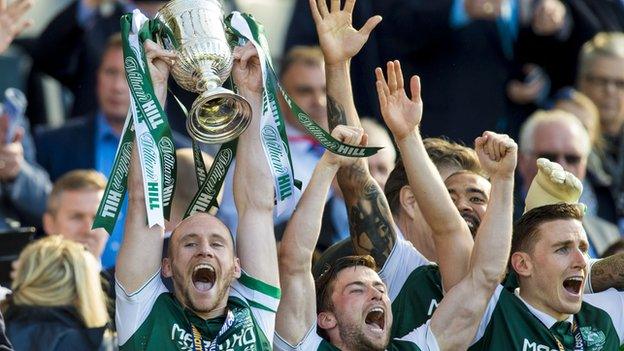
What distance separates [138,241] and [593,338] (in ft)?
6.62

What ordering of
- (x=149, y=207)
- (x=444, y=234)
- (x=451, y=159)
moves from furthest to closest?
(x=451, y=159), (x=444, y=234), (x=149, y=207)

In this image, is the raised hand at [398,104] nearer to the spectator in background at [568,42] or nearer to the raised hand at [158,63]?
the raised hand at [158,63]

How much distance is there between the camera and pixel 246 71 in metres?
7.76

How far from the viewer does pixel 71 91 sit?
38.3ft

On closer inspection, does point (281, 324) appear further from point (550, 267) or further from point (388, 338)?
point (550, 267)

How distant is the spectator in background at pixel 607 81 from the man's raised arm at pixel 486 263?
4124 mm

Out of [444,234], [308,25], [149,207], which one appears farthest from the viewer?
[308,25]

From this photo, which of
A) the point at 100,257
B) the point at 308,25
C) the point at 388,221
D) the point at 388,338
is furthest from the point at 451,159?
the point at 308,25

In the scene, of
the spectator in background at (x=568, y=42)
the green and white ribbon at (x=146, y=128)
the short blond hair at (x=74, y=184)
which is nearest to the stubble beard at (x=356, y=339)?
the green and white ribbon at (x=146, y=128)

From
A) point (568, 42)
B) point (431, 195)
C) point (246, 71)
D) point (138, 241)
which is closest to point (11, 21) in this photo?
point (246, 71)

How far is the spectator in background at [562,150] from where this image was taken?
10.5 m

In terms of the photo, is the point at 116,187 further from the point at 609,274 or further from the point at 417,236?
the point at 609,274

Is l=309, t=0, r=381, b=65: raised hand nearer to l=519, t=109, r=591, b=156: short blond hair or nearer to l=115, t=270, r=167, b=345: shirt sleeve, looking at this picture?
l=115, t=270, r=167, b=345: shirt sleeve

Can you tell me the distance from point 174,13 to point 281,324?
133cm
